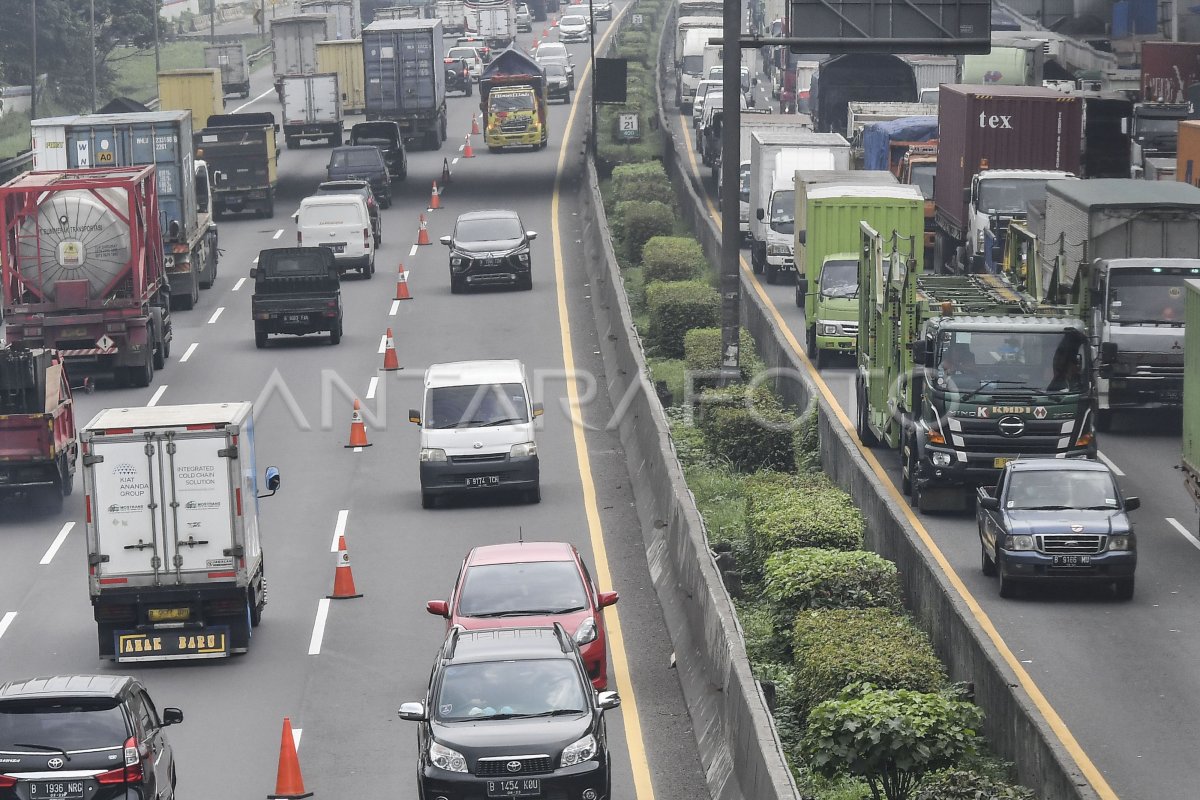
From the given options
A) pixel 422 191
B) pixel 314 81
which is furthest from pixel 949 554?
pixel 314 81

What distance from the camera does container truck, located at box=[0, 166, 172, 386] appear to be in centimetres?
3538

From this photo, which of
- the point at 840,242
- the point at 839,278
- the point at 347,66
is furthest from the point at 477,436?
the point at 347,66

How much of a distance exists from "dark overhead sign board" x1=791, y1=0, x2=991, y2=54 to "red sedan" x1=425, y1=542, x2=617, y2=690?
1036 cm

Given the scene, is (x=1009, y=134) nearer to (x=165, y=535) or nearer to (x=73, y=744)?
(x=165, y=535)

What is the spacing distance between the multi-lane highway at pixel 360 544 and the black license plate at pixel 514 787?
1.61m

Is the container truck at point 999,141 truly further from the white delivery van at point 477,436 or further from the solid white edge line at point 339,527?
the solid white edge line at point 339,527

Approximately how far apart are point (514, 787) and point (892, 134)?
41.0 m

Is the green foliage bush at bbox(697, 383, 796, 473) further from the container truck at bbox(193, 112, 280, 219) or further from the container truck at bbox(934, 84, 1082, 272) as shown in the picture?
the container truck at bbox(193, 112, 280, 219)

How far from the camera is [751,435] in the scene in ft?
88.9

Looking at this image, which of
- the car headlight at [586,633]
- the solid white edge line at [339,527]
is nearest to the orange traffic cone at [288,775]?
the car headlight at [586,633]

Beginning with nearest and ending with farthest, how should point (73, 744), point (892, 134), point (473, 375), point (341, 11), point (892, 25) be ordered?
point (73, 744) < point (892, 25) < point (473, 375) < point (892, 134) < point (341, 11)

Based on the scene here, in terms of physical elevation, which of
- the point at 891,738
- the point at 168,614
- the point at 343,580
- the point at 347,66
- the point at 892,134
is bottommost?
the point at 343,580

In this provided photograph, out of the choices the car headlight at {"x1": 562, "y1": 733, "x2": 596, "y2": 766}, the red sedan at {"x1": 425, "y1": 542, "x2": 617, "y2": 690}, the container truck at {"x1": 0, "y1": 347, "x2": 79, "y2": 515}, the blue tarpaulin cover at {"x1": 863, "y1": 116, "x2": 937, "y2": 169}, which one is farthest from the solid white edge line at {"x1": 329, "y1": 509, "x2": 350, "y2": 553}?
the blue tarpaulin cover at {"x1": 863, "y1": 116, "x2": 937, "y2": 169}

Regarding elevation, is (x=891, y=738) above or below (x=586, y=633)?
above
